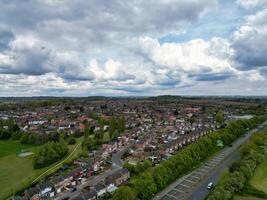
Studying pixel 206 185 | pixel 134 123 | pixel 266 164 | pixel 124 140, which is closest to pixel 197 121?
pixel 134 123

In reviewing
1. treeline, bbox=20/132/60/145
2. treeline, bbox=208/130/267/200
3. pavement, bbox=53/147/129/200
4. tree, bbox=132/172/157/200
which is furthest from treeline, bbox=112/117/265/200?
treeline, bbox=20/132/60/145

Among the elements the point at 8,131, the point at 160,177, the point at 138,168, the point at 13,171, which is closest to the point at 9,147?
the point at 8,131

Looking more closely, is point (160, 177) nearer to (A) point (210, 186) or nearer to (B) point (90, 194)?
(A) point (210, 186)

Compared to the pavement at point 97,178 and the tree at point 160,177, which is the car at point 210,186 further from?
the pavement at point 97,178

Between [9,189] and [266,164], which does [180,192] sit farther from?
[9,189]

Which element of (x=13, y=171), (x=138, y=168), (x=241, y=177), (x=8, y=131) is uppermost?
(x=241, y=177)

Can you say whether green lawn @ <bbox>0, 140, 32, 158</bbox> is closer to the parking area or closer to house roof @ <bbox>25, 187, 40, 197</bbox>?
house roof @ <bbox>25, 187, 40, 197</bbox>
